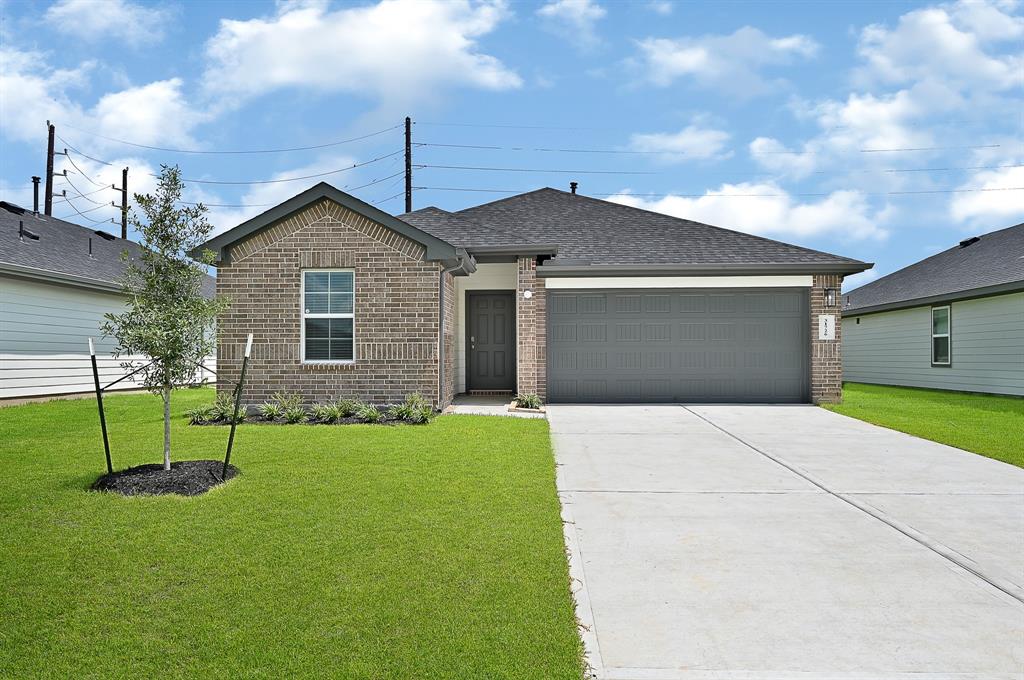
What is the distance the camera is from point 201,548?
4.49m

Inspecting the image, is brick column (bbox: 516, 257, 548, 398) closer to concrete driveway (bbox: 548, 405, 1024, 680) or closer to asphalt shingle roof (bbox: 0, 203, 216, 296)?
concrete driveway (bbox: 548, 405, 1024, 680)

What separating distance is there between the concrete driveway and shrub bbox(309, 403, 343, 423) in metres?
4.26

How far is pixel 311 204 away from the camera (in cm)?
1179

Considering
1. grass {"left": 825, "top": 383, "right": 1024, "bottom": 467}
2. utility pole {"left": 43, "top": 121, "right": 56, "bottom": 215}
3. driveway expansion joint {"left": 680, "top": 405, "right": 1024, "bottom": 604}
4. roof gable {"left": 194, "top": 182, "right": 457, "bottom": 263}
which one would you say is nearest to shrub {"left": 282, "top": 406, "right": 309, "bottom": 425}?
roof gable {"left": 194, "top": 182, "right": 457, "bottom": 263}

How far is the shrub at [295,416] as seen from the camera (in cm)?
1069

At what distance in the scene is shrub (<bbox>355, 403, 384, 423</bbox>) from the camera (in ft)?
35.3

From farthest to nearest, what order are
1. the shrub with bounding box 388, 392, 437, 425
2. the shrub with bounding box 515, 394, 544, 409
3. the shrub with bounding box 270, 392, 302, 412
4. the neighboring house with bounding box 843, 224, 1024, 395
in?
the neighboring house with bounding box 843, 224, 1024, 395 < the shrub with bounding box 515, 394, 544, 409 < the shrub with bounding box 270, 392, 302, 412 < the shrub with bounding box 388, 392, 437, 425

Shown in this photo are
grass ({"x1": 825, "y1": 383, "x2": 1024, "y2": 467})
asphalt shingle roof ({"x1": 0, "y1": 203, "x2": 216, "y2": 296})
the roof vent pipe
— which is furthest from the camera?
the roof vent pipe

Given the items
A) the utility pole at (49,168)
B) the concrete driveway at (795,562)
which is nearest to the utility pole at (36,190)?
the utility pole at (49,168)

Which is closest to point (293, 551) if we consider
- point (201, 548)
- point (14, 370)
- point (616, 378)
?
point (201, 548)

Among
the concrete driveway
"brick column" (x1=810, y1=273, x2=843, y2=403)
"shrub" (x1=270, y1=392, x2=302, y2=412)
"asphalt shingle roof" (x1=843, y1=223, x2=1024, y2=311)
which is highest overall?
"asphalt shingle roof" (x1=843, y1=223, x2=1024, y2=311)

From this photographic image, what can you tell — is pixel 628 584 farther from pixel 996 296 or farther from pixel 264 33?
pixel 996 296

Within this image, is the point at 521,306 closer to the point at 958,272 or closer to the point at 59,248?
the point at 59,248

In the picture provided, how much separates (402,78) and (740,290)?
863cm
